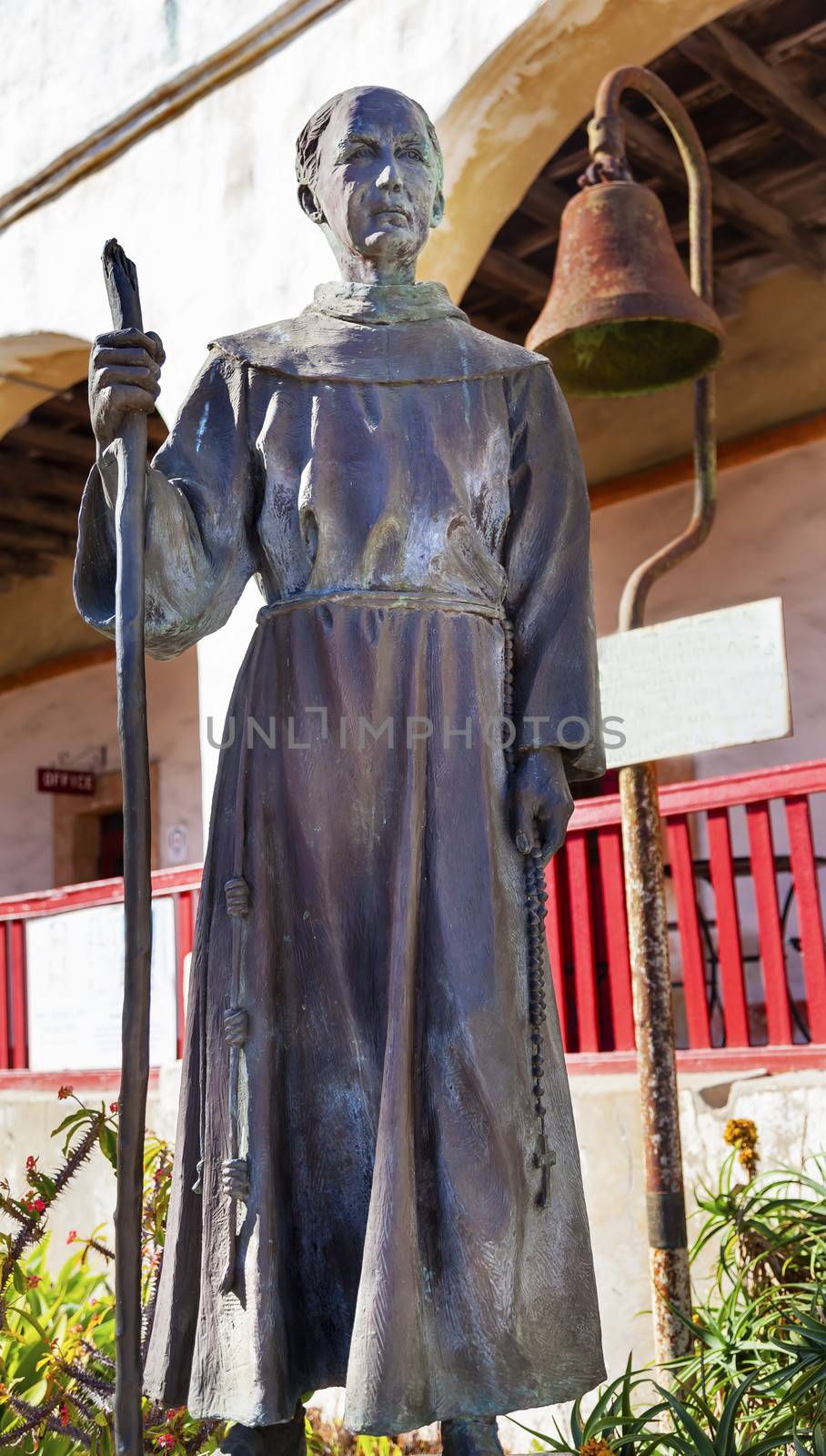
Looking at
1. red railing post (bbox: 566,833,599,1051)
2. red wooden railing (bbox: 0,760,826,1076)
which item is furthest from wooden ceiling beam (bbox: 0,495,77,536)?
red railing post (bbox: 566,833,599,1051)

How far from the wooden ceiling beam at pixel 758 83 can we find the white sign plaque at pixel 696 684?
2.94 meters

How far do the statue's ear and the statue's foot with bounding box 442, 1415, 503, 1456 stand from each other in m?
1.70

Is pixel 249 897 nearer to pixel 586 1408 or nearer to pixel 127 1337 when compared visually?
pixel 127 1337

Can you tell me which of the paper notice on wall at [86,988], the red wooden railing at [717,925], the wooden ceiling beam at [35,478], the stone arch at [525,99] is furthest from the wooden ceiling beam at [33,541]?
the stone arch at [525,99]

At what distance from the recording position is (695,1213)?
152 inches

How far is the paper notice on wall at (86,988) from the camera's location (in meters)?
5.82

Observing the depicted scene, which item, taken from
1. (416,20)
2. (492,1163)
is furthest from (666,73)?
(492,1163)

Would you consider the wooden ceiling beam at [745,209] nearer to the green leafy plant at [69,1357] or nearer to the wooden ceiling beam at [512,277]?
the wooden ceiling beam at [512,277]

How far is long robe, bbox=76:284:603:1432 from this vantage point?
1873mm

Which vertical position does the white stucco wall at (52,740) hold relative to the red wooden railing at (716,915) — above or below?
above

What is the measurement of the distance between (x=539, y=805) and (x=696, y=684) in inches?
54.9

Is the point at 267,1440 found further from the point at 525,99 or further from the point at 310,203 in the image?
the point at 525,99

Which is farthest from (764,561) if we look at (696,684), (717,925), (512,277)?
(696,684)

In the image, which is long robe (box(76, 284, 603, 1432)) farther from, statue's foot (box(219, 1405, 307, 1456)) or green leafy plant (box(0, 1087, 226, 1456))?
green leafy plant (box(0, 1087, 226, 1456))
